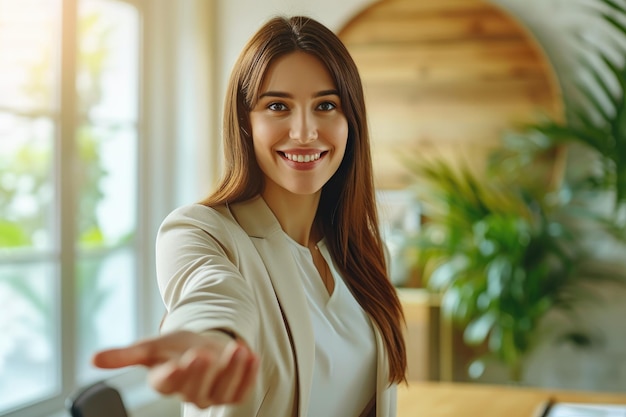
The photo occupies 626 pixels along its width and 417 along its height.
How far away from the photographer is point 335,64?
4.79ft

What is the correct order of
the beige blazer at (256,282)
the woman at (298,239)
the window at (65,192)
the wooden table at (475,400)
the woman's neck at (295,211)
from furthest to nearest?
the window at (65,192) < the wooden table at (475,400) < the woman's neck at (295,211) < the woman at (298,239) < the beige blazer at (256,282)

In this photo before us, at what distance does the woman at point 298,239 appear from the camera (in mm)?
1309

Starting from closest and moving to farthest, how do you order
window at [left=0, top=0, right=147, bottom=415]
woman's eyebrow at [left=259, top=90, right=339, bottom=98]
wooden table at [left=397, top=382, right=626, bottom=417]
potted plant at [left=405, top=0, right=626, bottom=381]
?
woman's eyebrow at [left=259, top=90, right=339, bottom=98], wooden table at [left=397, top=382, right=626, bottom=417], window at [left=0, top=0, right=147, bottom=415], potted plant at [left=405, top=0, right=626, bottom=381]

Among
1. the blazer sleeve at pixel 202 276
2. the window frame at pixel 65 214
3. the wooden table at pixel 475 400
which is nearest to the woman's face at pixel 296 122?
the blazer sleeve at pixel 202 276

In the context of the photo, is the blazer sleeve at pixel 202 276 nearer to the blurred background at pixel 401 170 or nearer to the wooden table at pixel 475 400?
the wooden table at pixel 475 400

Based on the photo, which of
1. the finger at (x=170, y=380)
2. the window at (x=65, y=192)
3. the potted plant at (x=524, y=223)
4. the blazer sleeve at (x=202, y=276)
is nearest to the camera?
the finger at (x=170, y=380)

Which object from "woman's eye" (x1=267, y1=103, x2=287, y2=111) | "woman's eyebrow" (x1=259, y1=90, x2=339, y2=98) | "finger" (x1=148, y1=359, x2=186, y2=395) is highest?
"woman's eyebrow" (x1=259, y1=90, x2=339, y2=98)

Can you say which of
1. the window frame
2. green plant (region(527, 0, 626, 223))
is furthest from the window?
green plant (region(527, 0, 626, 223))

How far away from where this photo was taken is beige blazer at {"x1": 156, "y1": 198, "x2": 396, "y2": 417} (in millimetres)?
1149

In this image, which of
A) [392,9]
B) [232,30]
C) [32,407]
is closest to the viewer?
[32,407]

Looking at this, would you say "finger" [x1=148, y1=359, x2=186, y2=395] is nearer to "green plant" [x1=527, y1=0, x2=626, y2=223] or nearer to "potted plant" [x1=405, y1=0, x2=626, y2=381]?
"green plant" [x1=527, y1=0, x2=626, y2=223]

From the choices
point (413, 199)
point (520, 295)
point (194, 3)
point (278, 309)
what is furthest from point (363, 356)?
point (194, 3)

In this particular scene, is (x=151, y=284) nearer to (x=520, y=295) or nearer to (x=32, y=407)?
(x=32, y=407)

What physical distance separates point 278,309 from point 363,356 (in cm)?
23
